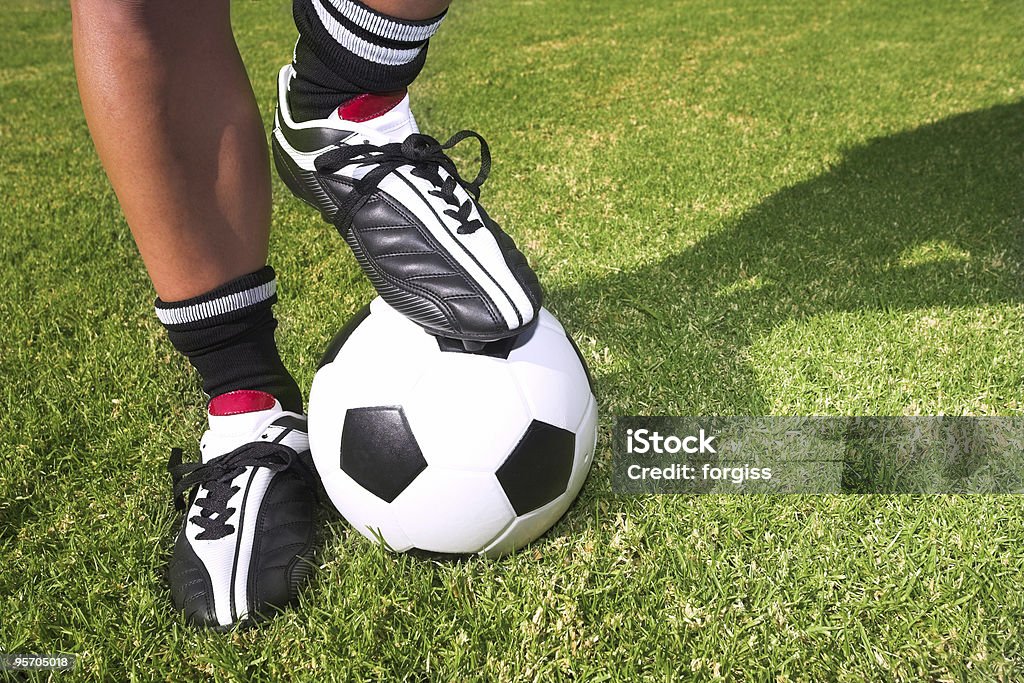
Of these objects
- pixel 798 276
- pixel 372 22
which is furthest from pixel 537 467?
pixel 798 276

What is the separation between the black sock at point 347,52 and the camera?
150 cm

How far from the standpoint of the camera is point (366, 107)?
1.65 m

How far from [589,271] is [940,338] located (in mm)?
1171

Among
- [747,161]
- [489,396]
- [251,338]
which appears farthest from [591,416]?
[747,161]

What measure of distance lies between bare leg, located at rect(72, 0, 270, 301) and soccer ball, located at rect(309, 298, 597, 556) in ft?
1.23

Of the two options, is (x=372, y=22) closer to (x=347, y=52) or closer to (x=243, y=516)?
(x=347, y=52)

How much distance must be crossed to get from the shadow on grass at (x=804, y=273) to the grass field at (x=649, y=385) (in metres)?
0.01

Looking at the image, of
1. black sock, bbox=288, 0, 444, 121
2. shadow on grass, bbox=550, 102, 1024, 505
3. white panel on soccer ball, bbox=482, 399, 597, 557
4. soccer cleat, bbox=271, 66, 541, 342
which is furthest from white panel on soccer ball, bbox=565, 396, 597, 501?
black sock, bbox=288, 0, 444, 121

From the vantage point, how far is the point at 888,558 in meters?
1.60

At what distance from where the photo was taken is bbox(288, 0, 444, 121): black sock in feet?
4.93

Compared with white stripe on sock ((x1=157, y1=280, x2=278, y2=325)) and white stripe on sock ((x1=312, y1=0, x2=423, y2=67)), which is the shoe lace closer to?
white stripe on sock ((x1=312, y1=0, x2=423, y2=67))

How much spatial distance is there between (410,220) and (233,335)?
0.46 meters

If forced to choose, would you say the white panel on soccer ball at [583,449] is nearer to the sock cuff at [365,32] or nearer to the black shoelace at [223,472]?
the black shoelace at [223,472]
